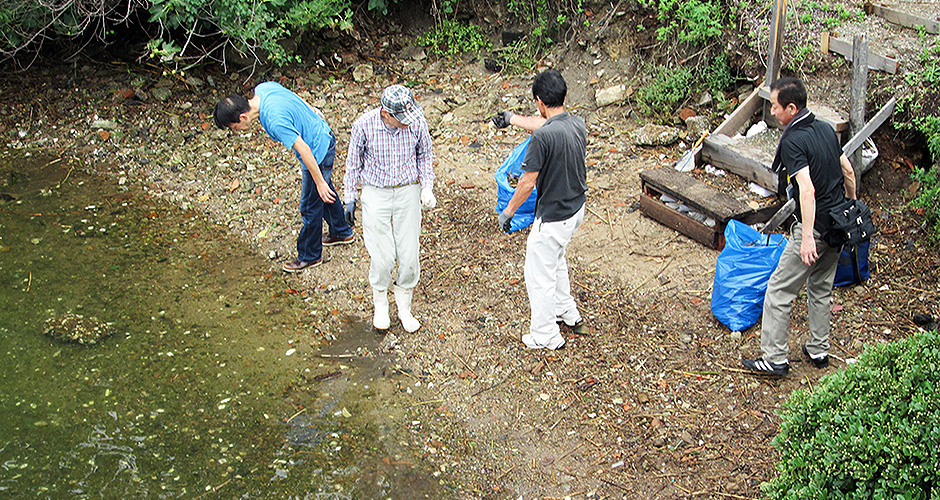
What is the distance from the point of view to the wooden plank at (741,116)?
21.3 ft

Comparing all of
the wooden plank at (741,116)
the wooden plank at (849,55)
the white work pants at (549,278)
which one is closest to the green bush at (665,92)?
the wooden plank at (741,116)

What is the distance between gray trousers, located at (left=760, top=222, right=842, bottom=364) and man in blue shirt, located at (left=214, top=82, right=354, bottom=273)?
3.09 meters

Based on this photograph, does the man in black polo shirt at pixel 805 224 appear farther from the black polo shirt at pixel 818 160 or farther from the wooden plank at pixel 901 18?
the wooden plank at pixel 901 18

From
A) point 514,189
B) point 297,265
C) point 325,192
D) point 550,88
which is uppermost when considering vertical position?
point 550,88

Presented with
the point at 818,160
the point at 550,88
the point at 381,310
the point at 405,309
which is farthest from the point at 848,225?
the point at 381,310

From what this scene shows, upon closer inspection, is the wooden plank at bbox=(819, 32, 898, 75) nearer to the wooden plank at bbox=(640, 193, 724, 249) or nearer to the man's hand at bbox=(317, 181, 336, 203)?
the wooden plank at bbox=(640, 193, 724, 249)

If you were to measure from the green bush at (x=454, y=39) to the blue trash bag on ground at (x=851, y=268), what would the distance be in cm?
517

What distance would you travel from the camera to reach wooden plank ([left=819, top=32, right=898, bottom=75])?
5660mm

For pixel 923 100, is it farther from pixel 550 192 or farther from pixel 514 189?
pixel 550 192

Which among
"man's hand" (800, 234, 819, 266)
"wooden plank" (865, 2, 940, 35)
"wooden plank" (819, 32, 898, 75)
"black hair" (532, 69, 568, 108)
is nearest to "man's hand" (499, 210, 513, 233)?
"black hair" (532, 69, 568, 108)

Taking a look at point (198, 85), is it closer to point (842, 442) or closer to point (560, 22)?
point (560, 22)

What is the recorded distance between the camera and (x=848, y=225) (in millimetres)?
4098

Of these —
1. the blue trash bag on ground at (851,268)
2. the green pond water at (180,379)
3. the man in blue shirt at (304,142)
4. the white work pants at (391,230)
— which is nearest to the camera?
the green pond water at (180,379)

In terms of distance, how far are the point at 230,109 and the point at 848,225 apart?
13.0 feet
